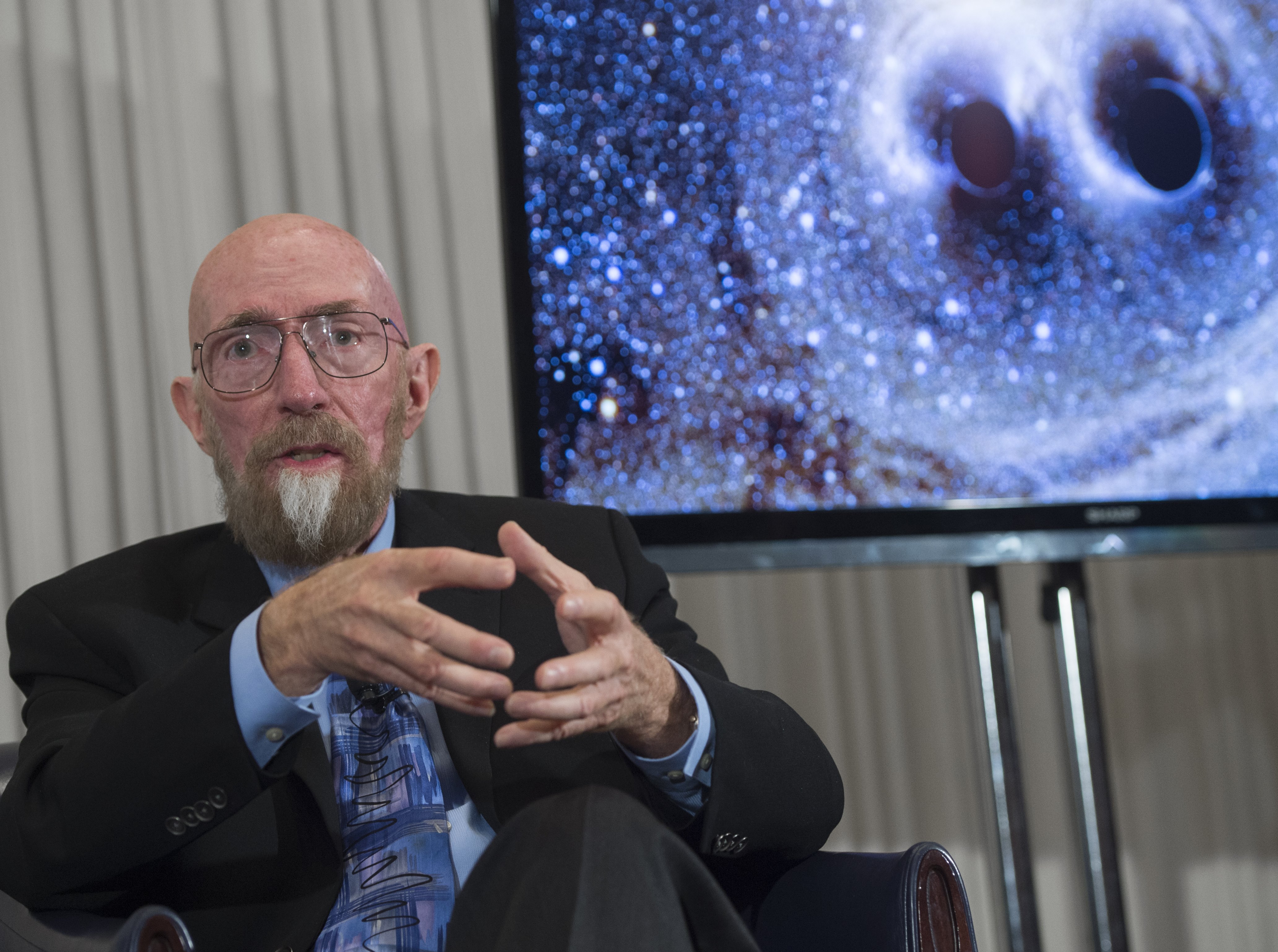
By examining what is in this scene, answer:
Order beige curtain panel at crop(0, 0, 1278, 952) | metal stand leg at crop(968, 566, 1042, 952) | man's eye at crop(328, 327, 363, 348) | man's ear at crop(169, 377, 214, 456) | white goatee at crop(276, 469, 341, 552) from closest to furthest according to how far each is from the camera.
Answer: white goatee at crop(276, 469, 341, 552)
man's eye at crop(328, 327, 363, 348)
man's ear at crop(169, 377, 214, 456)
metal stand leg at crop(968, 566, 1042, 952)
beige curtain panel at crop(0, 0, 1278, 952)

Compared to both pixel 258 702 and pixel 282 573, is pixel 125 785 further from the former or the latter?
pixel 282 573

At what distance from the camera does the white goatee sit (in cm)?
157

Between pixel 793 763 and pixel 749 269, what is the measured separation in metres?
1.04

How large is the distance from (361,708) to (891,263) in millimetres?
1274

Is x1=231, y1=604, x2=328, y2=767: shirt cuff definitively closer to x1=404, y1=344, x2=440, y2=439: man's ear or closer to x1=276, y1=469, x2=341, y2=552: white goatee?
x1=276, y1=469, x2=341, y2=552: white goatee

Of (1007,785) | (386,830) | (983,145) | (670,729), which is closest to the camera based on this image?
(670,729)

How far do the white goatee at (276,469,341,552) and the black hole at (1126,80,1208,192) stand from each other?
1657 millimetres

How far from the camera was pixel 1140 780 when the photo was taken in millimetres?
3004

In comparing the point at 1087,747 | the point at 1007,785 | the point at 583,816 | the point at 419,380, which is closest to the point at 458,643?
the point at 583,816

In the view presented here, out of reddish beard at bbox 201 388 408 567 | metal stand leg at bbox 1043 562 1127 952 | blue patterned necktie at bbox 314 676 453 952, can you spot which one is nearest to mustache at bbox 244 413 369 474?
reddish beard at bbox 201 388 408 567

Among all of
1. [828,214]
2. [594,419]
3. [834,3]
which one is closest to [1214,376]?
[828,214]

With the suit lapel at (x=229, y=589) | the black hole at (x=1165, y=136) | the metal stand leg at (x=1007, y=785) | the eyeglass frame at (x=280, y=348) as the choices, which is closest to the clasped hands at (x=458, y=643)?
the suit lapel at (x=229, y=589)

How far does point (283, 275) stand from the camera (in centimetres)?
167

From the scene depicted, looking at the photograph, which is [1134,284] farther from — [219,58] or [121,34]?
[121,34]
